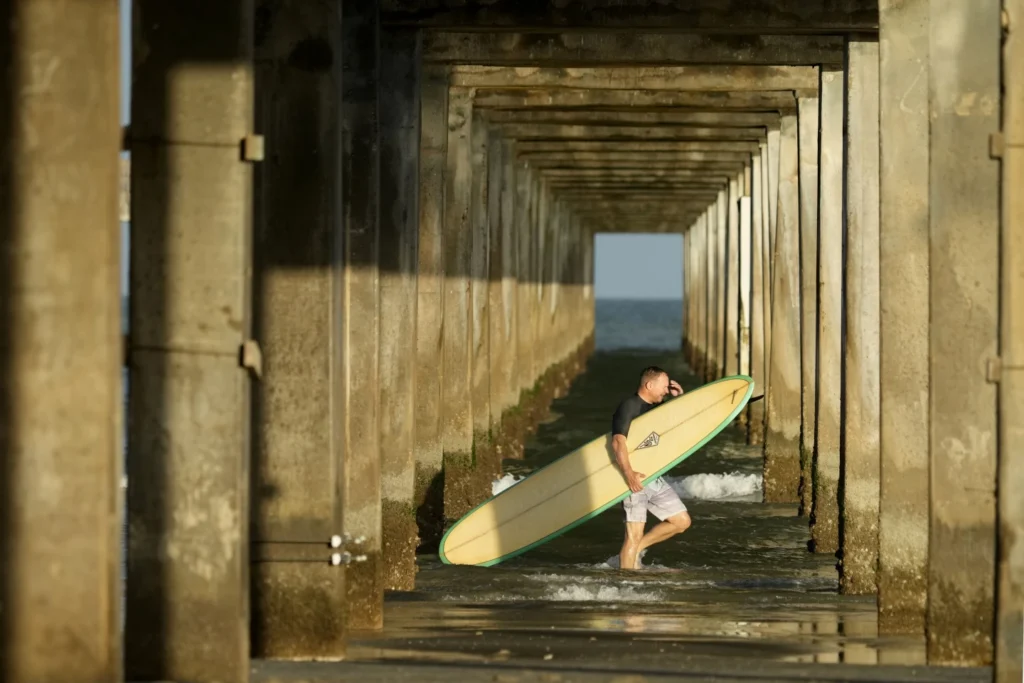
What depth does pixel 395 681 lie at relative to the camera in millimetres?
6652

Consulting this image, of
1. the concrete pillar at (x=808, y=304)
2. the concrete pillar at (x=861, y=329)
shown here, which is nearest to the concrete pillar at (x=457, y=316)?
the concrete pillar at (x=808, y=304)

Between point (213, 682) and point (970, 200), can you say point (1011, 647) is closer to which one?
point (970, 200)

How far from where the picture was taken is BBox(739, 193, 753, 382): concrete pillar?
23.5m

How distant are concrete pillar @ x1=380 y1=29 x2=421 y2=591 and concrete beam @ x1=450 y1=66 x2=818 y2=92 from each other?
443 centimetres

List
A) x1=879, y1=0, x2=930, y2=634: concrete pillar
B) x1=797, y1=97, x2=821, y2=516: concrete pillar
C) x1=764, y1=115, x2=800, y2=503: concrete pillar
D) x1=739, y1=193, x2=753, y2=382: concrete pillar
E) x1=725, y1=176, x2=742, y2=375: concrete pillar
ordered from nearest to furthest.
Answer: x1=879, y1=0, x2=930, y2=634: concrete pillar, x1=797, y1=97, x2=821, y2=516: concrete pillar, x1=764, y1=115, x2=800, y2=503: concrete pillar, x1=739, y1=193, x2=753, y2=382: concrete pillar, x1=725, y1=176, x2=742, y2=375: concrete pillar

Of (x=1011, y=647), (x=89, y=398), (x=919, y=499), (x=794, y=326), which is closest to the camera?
(x=89, y=398)

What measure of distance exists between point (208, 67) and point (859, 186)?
6099mm

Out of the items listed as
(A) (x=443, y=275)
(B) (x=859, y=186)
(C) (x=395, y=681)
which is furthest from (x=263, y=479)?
(A) (x=443, y=275)

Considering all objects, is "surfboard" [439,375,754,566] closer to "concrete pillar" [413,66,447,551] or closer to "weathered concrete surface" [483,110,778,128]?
"concrete pillar" [413,66,447,551]

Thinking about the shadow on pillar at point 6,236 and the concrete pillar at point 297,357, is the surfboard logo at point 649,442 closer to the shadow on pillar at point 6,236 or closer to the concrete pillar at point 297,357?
the concrete pillar at point 297,357

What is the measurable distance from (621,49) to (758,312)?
26.7ft

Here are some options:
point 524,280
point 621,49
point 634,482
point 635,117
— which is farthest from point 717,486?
point 524,280

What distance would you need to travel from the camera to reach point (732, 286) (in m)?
27.8

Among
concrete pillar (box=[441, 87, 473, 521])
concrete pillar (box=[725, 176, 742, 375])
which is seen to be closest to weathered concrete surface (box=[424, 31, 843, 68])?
concrete pillar (box=[441, 87, 473, 521])
